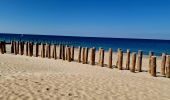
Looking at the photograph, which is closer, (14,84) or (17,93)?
(17,93)

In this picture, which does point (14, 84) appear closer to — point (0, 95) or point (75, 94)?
point (0, 95)

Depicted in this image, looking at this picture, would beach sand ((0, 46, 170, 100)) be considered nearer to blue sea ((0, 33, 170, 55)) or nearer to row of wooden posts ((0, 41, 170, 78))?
row of wooden posts ((0, 41, 170, 78))

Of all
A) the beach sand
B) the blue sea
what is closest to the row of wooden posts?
the beach sand

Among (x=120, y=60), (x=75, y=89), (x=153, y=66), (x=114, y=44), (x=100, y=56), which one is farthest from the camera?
(x=114, y=44)

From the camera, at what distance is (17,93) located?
8445 mm

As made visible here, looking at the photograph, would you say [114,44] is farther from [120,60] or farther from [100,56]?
[120,60]

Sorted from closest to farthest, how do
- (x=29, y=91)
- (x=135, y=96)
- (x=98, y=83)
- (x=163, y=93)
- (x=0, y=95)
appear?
1. (x=0, y=95)
2. (x=29, y=91)
3. (x=135, y=96)
4. (x=163, y=93)
5. (x=98, y=83)

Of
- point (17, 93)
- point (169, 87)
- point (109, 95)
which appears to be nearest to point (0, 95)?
point (17, 93)

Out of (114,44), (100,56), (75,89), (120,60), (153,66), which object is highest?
(100,56)

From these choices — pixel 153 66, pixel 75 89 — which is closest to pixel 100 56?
pixel 153 66

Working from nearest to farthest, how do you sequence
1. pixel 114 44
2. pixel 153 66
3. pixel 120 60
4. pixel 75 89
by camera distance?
pixel 75 89 → pixel 153 66 → pixel 120 60 → pixel 114 44

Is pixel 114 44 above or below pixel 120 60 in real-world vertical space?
below

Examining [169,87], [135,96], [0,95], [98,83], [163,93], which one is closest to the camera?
[0,95]

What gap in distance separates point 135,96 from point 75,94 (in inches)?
74.1
